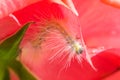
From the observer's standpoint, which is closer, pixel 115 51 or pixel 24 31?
pixel 24 31

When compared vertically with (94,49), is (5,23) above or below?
above

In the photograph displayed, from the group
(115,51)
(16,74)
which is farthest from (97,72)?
(16,74)

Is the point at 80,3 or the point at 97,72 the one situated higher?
the point at 80,3

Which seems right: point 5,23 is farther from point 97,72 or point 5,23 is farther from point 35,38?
point 97,72

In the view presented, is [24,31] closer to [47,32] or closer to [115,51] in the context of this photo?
[47,32]

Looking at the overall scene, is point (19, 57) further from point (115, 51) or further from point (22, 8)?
point (115, 51)

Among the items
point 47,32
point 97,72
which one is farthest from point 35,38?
point 97,72

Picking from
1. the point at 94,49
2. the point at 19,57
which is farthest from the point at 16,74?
the point at 94,49
